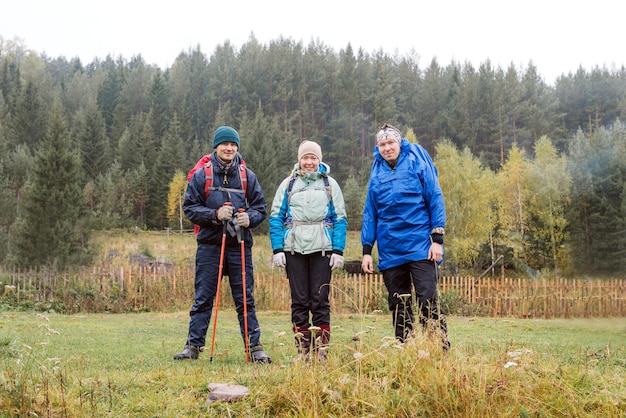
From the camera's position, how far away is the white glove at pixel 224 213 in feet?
15.4

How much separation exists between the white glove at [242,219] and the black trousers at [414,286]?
4.10ft

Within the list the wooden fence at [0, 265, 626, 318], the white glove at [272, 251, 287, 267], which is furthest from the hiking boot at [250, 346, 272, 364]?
the wooden fence at [0, 265, 626, 318]

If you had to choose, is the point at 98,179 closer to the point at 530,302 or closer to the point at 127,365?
the point at 530,302

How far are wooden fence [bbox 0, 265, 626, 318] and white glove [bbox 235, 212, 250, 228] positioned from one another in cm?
835

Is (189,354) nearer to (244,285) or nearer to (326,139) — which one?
(244,285)

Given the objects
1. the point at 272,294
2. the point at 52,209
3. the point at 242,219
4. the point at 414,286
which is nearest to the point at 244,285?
the point at 242,219

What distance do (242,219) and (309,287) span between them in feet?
2.68

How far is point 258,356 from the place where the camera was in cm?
453

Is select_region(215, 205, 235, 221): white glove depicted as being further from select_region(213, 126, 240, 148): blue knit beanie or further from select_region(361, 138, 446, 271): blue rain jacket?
select_region(361, 138, 446, 271): blue rain jacket

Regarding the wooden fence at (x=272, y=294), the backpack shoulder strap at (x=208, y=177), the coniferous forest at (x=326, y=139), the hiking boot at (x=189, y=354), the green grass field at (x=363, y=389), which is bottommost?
the wooden fence at (x=272, y=294)

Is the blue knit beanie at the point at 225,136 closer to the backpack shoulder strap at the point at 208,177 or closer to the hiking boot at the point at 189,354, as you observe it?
the backpack shoulder strap at the point at 208,177

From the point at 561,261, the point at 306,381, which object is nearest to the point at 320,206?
the point at 306,381

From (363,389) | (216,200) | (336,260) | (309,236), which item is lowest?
(363,389)

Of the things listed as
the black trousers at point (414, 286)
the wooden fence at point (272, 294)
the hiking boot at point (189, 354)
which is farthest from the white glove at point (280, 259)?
the wooden fence at point (272, 294)
